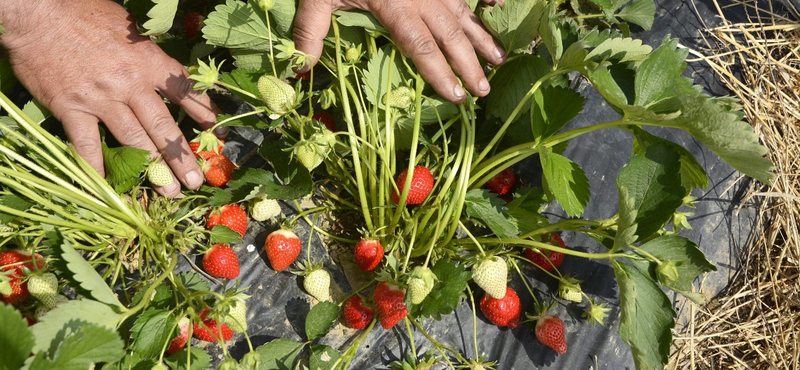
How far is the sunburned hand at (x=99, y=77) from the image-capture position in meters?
1.02

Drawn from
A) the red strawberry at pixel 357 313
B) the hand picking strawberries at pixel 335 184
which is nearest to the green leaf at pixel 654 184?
the hand picking strawberries at pixel 335 184

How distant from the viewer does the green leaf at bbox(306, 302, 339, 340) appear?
3.36ft

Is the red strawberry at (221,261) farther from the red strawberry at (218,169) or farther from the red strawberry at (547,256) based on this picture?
the red strawberry at (547,256)

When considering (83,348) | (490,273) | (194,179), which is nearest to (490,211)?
(490,273)

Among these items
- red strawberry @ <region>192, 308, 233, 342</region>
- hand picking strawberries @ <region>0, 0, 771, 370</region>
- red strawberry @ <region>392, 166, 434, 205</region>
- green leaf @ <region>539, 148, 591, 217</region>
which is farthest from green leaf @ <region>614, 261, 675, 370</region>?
red strawberry @ <region>192, 308, 233, 342</region>

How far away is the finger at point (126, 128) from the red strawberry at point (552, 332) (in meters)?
0.74

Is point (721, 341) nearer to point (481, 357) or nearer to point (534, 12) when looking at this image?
point (481, 357)

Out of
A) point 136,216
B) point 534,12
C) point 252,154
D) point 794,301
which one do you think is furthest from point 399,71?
point 794,301

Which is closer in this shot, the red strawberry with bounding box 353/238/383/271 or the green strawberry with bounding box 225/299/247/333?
the green strawberry with bounding box 225/299/247/333

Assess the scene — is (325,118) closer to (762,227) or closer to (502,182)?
(502,182)

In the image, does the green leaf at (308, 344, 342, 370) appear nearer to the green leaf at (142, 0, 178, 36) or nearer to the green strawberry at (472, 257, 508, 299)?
the green strawberry at (472, 257, 508, 299)

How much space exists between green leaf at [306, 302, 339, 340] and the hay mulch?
0.77m

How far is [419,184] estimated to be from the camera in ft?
3.24

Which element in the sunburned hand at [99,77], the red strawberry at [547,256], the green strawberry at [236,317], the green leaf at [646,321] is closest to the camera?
the green leaf at [646,321]
